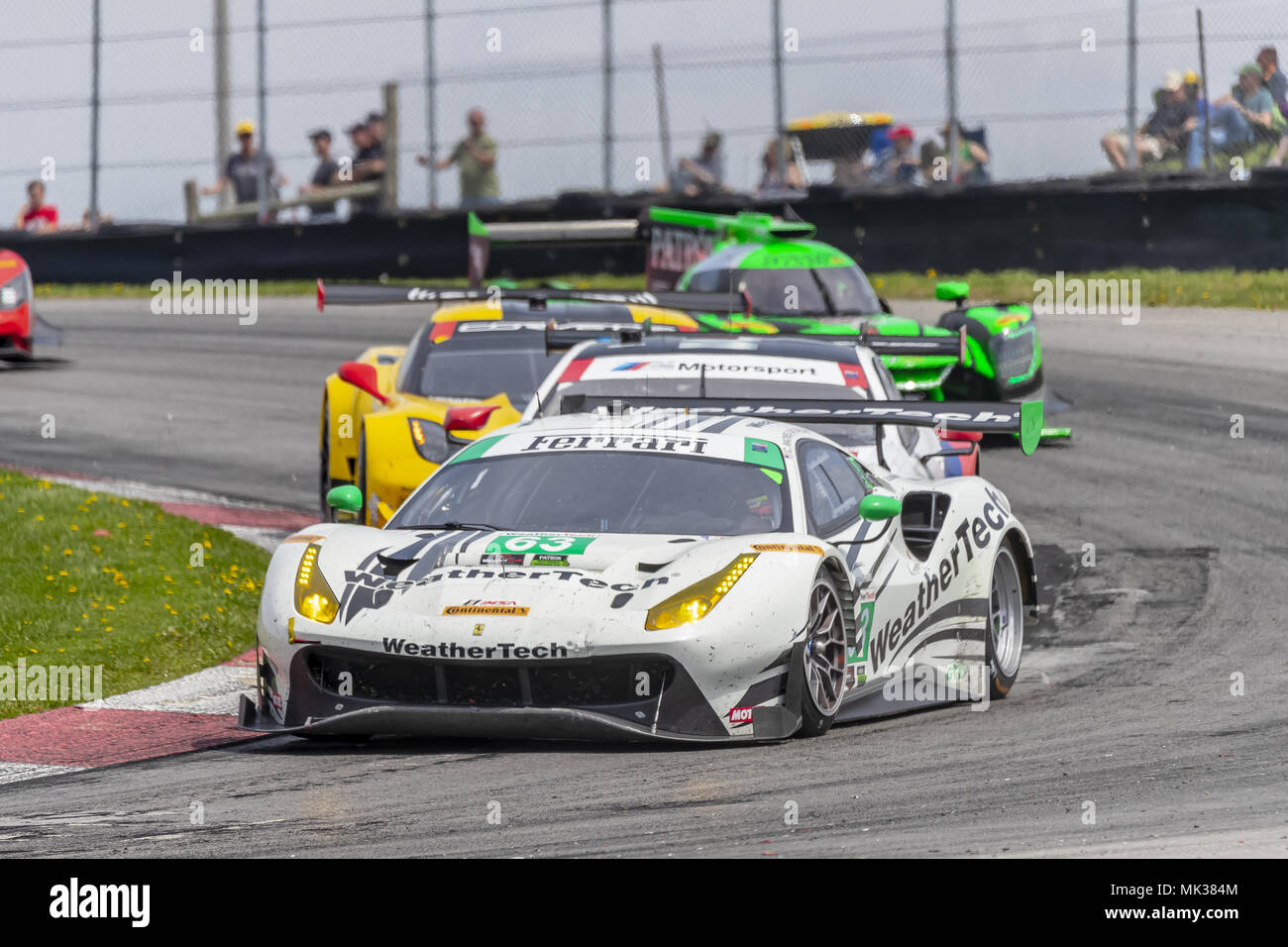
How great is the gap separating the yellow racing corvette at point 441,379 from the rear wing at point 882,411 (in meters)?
1.78

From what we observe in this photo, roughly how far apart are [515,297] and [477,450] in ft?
16.5

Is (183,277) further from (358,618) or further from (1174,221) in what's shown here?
(358,618)

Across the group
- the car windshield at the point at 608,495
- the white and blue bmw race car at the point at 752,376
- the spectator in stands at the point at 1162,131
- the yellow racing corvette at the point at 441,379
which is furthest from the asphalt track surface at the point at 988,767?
the spectator in stands at the point at 1162,131

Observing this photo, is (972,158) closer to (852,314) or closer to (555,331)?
(852,314)

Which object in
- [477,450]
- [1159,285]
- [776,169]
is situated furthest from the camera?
[776,169]

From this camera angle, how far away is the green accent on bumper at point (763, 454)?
321 inches

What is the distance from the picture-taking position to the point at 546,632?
6945mm

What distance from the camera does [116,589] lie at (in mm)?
10766

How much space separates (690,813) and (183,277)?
21655mm

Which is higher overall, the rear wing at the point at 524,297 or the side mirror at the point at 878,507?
the rear wing at the point at 524,297

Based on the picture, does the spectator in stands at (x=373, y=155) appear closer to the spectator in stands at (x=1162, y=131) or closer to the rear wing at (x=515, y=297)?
the spectator in stands at (x=1162, y=131)

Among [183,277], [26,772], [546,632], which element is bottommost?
[26,772]

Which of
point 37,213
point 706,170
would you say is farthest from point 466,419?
point 37,213
